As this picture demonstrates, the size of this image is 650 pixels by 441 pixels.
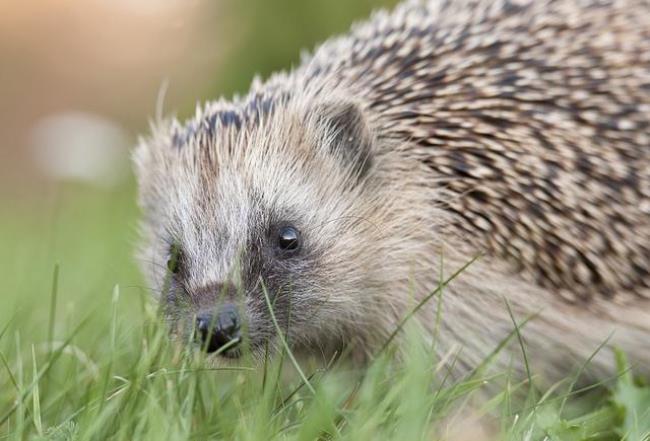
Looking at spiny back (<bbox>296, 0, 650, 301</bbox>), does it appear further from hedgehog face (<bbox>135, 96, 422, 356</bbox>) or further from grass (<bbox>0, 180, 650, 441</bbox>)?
grass (<bbox>0, 180, 650, 441</bbox>)

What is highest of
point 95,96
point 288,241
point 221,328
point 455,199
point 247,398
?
point 95,96

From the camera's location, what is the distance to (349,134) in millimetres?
3791

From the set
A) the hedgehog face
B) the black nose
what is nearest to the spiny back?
the hedgehog face

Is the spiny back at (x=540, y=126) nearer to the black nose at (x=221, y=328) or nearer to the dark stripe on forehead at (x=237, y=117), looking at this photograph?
the dark stripe on forehead at (x=237, y=117)

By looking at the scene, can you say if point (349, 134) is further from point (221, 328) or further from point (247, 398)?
point (247, 398)

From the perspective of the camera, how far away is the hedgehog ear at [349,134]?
3738mm

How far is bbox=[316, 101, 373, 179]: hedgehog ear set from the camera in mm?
3738

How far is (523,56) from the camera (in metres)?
3.88

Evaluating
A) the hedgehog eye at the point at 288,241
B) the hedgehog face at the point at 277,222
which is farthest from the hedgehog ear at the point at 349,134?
the hedgehog eye at the point at 288,241

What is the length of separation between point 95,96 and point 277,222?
13497mm

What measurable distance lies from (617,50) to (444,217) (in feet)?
3.12

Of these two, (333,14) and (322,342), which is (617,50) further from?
(333,14)

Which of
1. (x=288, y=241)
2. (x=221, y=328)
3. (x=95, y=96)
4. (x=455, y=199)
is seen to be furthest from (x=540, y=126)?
(x=95, y=96)

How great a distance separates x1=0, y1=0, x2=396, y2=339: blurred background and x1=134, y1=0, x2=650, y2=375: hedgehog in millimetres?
602
